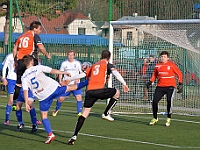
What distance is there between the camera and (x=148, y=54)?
750 inches

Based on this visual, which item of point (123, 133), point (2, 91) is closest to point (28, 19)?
point (2, 91)

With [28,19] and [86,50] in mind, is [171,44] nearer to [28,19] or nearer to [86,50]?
[86,50]

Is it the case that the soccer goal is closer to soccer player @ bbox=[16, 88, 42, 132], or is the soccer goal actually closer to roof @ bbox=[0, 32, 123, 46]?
roof @ bbox=[0, 32, 123, 46]

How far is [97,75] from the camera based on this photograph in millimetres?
11672

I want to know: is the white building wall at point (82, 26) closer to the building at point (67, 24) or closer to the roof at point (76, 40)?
the building at point (67, 24)

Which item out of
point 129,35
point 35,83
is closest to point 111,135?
point 35,83

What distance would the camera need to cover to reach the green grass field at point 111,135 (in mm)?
10922

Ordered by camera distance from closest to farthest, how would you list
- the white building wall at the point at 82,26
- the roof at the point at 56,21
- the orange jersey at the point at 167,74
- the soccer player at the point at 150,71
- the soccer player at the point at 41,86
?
the soccer player at the point at 41,86
the orange jersey at the point at 167,74
the soccer player at the point at 150,71
the white building wall at the point at 82,26
the roof at the point at 56,21

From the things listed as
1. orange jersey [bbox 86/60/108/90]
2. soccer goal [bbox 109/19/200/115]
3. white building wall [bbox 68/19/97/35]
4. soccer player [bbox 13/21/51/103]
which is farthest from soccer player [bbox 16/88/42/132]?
white building wall [bbox 68/19/97/35]

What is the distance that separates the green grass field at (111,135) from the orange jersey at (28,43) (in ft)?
6.05

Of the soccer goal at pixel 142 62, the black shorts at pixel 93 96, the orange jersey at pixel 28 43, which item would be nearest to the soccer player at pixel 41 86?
the black shorts at pixel 93 96

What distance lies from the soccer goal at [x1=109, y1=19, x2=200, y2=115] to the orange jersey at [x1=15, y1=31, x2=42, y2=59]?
4.72m

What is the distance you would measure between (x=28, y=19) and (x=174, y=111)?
9151 mm

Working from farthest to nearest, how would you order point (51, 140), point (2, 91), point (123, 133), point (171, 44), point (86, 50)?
point (2, 91), point (86, 50), point (171, 44), point (123, 133), point (51, 140)
